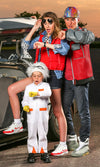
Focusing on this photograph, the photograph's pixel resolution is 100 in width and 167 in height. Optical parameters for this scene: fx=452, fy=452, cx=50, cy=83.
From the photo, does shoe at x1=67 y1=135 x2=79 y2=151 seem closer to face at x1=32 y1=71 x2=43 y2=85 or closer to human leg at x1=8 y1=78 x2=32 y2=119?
human leg at x1=8 y1=78 x2=32 y2=119

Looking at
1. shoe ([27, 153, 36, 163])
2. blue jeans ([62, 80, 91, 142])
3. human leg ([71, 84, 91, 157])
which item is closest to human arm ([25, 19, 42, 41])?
blue jeans ([62, 80, 91, 142])

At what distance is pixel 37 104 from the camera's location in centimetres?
534

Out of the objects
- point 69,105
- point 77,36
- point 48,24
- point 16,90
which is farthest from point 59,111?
point 48,24

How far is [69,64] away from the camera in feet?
18.7

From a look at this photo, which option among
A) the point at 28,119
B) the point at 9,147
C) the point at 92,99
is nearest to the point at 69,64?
the point at 28,119

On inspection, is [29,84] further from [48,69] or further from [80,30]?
[80,30]

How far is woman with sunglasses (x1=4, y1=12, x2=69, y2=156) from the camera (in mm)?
5461

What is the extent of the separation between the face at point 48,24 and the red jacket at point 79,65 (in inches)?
12.2

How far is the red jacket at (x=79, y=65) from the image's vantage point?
5.60 m

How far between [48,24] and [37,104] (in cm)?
100

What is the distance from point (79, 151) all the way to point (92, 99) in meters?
5.26

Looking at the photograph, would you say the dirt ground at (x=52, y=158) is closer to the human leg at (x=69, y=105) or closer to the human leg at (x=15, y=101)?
the human leg at (x=69, y=105)

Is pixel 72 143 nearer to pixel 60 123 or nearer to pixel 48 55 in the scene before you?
pixel 60 123

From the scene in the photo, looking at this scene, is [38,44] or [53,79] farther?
[53,79]
